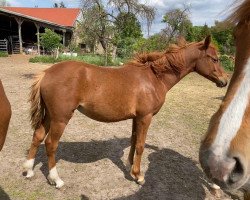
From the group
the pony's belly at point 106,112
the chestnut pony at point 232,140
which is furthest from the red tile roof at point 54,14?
the chestnut pony at point 232,140

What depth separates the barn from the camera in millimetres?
25312

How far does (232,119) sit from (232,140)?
0.10 metres

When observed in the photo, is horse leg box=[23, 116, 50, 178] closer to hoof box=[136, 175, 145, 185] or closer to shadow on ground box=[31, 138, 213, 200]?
shadow on ground box=[31, 138, 213, 200]

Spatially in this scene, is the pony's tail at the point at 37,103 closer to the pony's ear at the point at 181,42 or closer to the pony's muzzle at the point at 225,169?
the pony's ear at the point at 181,42

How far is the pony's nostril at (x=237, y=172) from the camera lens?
1.18 m

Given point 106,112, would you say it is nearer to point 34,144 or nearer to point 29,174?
point 34,144

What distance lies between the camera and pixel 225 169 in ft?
3.91

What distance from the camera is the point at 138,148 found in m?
3.98

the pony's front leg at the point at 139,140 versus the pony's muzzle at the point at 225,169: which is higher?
the pony's muzzle at the point at 225,169

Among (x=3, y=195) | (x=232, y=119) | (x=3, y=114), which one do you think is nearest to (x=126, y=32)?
(x=3, y=195)

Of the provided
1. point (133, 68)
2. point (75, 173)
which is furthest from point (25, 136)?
point (133, 68)

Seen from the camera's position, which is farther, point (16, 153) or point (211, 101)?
point (211, 101)

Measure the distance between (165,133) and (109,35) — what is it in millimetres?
22406

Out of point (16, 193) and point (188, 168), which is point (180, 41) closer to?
point (188, 168)
